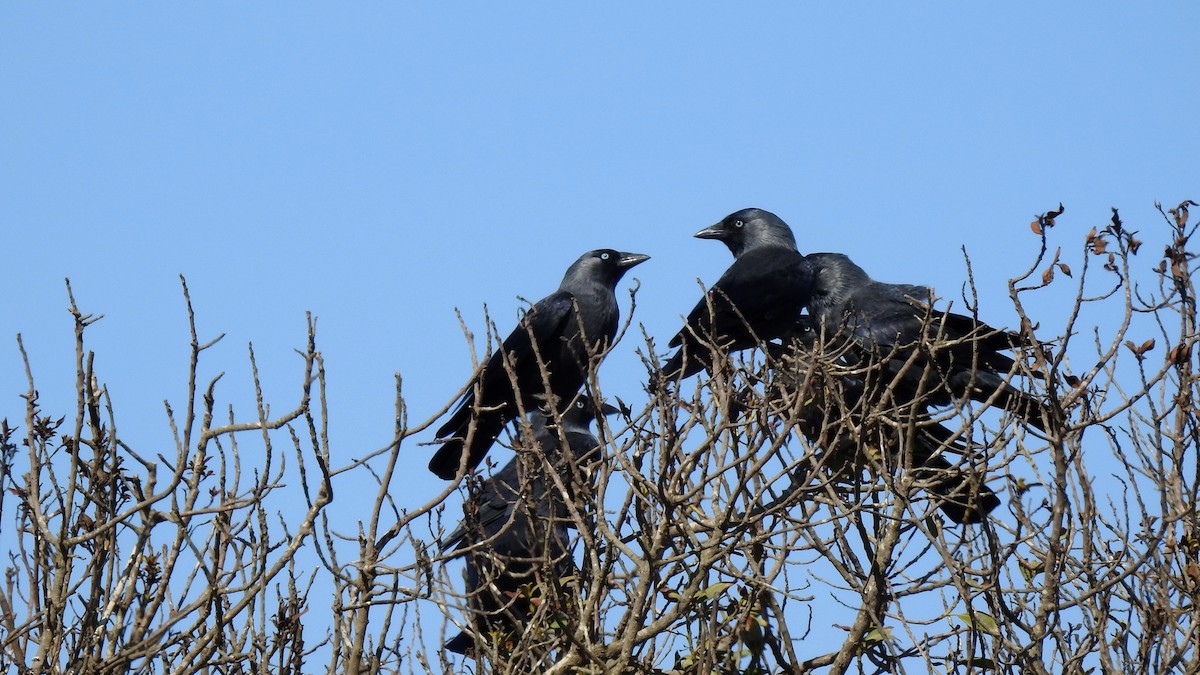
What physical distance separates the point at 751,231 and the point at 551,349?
1571 millimetres

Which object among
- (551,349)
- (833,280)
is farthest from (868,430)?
(551,349)

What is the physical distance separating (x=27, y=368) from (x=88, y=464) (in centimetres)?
35

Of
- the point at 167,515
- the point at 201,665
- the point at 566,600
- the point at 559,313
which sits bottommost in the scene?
the point at 201,665

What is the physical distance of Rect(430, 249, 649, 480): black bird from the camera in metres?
7.63

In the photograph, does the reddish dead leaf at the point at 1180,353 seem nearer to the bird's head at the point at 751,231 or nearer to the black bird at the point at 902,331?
the black bird at the point at 902,331

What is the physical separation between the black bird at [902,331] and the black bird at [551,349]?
1.28m

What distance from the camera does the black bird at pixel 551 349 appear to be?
7.63 m

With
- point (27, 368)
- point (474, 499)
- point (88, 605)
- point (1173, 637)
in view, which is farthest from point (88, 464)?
point (1173, 637)

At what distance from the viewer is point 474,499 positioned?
5031mm

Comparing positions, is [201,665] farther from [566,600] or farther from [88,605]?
[566,600]

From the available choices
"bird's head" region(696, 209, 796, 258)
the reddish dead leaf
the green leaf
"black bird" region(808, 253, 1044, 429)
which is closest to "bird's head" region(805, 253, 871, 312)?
"black bird" region(808, 253, 1044, 429)

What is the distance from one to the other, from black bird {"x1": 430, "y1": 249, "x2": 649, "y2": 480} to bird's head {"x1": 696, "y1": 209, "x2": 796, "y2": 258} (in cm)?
69

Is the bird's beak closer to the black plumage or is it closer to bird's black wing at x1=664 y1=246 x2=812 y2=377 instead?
bird's black wing at x1=664 y1=246 x2=812 y2=377

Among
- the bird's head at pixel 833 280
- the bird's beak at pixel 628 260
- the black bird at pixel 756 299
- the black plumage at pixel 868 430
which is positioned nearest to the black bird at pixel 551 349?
the bird's beak at pixel 628 260
